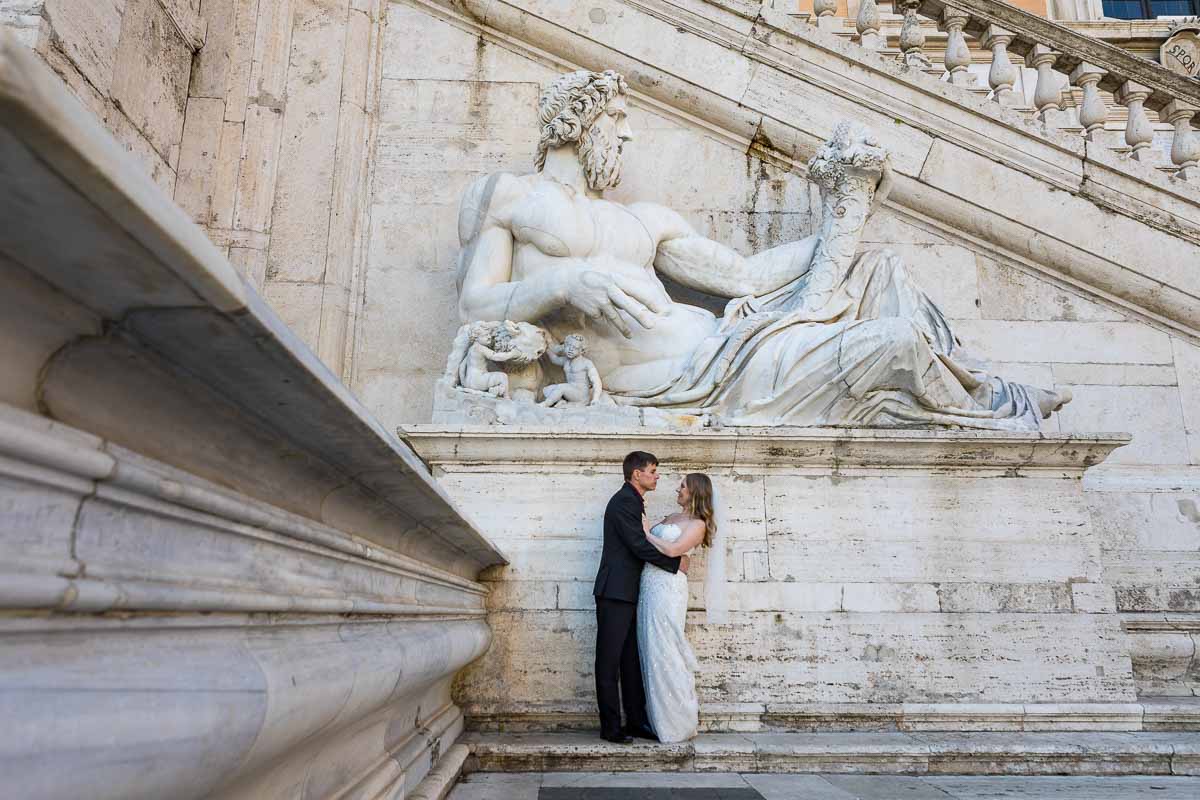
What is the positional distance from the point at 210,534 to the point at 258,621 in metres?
0.18

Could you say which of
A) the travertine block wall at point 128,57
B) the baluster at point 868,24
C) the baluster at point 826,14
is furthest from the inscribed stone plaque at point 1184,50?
the travertine block wall at point 128,57

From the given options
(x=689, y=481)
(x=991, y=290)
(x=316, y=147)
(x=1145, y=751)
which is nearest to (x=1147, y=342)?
(x=991, y=290)

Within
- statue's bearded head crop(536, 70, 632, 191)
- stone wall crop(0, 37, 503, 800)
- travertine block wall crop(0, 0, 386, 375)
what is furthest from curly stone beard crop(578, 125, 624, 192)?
stone wall crop(0, 37, 503, 800)

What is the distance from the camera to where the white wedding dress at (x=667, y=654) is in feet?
10.9

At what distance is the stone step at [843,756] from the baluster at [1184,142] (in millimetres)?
4216

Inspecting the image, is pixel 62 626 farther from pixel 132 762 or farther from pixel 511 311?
pixel 511 311

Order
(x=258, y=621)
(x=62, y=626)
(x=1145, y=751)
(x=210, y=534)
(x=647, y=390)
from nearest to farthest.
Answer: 1. (x=62, y=626)
2. (x=210, y=534)
3. (x=258, y=621)
4. (x=1145, y=751)
5. (x=647, y=390)

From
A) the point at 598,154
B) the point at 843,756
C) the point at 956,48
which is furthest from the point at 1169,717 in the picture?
the point at 956,48

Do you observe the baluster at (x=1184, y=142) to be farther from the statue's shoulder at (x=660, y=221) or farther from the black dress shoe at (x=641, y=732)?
the black dress shoe at (x=641, y=732)

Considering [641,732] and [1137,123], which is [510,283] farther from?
[1137,123]

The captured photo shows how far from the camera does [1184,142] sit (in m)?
5.99

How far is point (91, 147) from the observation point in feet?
1.95

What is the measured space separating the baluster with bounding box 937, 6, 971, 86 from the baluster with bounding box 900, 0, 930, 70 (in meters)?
0.18

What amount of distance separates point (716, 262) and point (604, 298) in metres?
0.99
